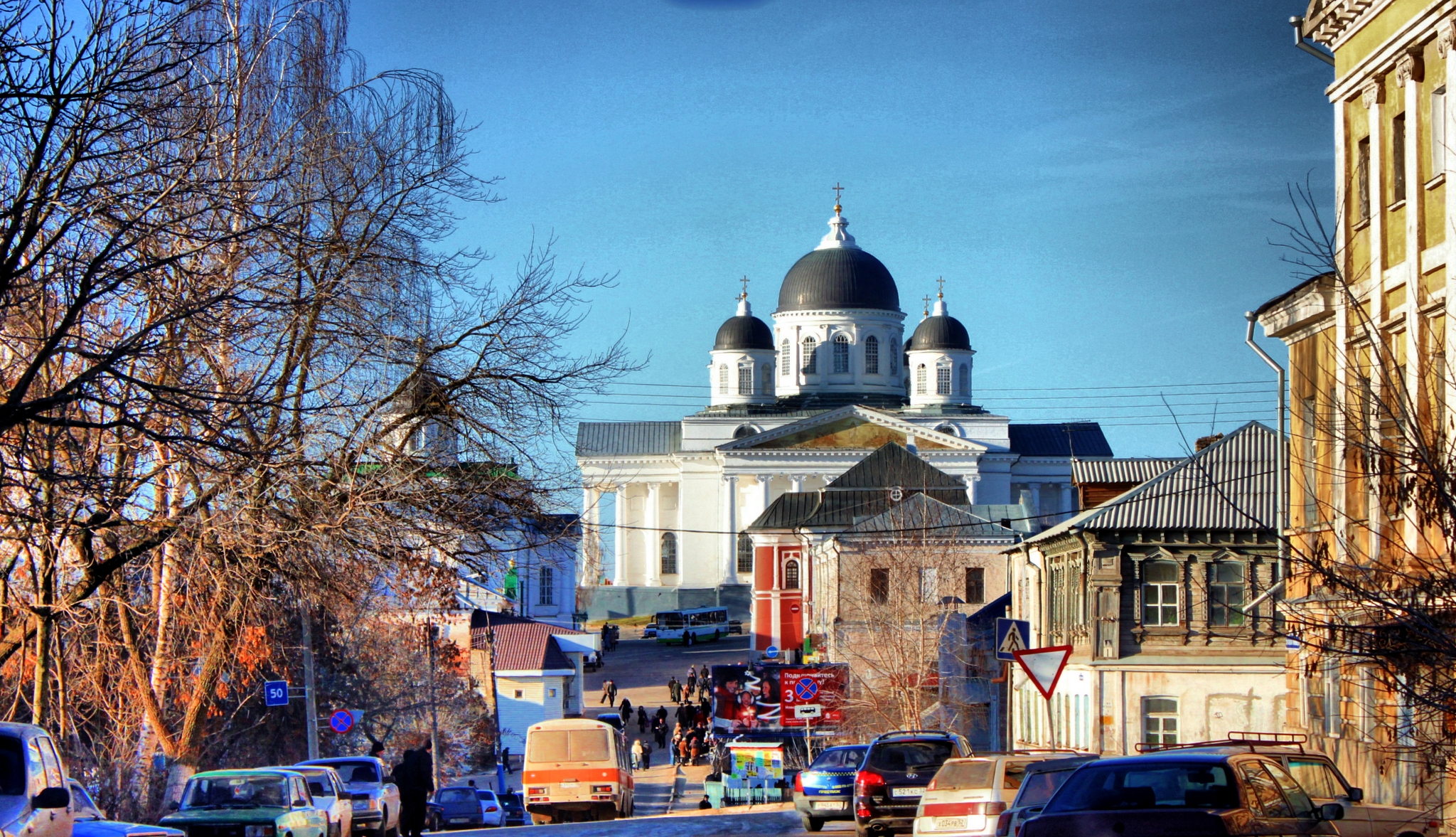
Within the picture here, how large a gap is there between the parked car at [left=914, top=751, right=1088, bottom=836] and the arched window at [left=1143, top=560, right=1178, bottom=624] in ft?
56.0

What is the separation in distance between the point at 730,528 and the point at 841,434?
910cm

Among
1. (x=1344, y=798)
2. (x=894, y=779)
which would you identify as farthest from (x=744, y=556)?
(x=1344, y=798)

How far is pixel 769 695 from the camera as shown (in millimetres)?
44281

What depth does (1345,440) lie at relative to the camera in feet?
37.2

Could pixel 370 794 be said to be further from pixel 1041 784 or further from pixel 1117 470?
pixel 1117 470

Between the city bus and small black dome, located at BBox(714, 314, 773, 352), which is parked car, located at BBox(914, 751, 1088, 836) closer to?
the city bus

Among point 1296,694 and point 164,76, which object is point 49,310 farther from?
point 1296,694

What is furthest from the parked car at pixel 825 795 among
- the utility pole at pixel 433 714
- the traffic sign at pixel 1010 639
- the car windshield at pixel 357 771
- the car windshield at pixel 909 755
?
the utility pole at pixel 433 714

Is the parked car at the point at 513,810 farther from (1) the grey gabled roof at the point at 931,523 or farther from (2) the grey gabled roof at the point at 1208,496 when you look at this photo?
(1) the grey gabled roof at the point at 931,523

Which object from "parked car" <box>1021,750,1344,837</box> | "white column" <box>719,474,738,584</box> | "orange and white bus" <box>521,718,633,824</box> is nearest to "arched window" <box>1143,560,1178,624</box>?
"orange and white bus" <box>521,718,633,824</box>

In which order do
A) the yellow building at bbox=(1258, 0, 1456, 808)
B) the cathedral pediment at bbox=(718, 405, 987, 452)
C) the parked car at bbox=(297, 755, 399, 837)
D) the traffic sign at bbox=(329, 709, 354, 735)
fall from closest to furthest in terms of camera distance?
the yellow building at bbox=(1258, 0, 1456, 808) → the parked car at bbox=(297, 755, 399, 837) → the traffic sign at bbox=(329, 709, 354, 735) → the cathedral pediment at bbox=(718, 405, 987, 452)

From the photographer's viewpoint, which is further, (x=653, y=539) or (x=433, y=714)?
(x=653, y=539)

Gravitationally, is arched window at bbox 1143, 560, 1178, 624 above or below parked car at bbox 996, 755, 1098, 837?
above

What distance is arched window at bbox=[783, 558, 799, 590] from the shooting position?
79.4 meters
